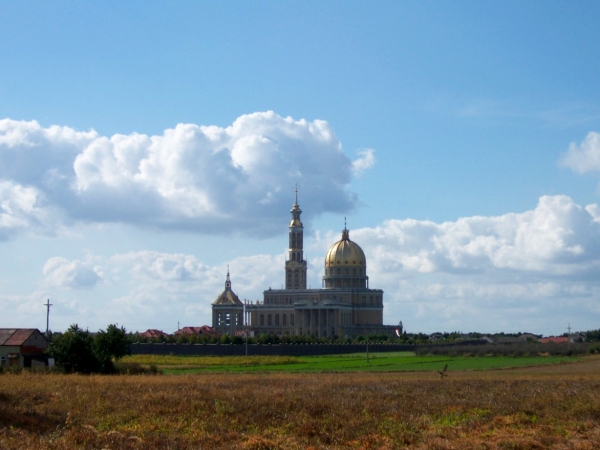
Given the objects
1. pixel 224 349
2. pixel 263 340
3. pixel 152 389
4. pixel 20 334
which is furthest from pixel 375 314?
pixel 152 389

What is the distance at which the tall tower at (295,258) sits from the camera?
176375 mm

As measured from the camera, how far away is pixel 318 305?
158m

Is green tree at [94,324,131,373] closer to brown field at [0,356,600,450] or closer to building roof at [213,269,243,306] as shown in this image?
brown field at [0,356,600,450]

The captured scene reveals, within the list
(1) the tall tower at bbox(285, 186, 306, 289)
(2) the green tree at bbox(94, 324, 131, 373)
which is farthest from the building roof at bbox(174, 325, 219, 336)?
(2) the green tree at bbox(94, 324, 131, 373)

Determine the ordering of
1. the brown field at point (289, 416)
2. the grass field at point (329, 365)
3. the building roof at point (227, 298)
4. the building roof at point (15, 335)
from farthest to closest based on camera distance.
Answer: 1. the building roof at point (227, 298)
2. the grass field at point (329, 365)
3. the building roof at point (15, 335)
4. the brown field at point (289, 416)

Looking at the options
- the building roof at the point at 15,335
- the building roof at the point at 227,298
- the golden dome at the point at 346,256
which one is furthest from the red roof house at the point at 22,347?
the golden dome at the point at 346,256

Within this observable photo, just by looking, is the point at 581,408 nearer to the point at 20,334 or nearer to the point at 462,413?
the point at 462,413

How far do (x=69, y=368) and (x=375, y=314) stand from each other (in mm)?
115027

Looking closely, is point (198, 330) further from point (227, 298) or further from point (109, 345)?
point (109, 345)

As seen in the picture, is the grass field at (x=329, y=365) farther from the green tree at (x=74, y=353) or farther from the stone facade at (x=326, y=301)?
the stone facade at (x=326, y=301)

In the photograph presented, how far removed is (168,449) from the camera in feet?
76.7

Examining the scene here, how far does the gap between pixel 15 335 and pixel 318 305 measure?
9581cm

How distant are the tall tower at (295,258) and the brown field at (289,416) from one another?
135113 millimetres

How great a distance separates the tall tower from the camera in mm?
176375
